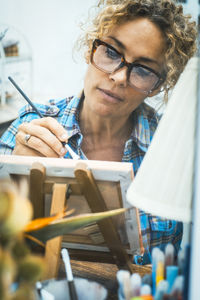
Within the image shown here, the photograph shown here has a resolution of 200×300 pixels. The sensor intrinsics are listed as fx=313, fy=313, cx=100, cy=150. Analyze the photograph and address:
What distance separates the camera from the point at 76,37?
2.66ft

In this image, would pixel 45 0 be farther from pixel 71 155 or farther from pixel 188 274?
pixel 188 274

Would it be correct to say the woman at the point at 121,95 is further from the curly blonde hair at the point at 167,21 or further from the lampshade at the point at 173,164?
the lampshade at the point at 173,164

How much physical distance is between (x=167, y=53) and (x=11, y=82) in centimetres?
41

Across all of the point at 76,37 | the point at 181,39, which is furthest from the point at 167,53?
the point at 76,37

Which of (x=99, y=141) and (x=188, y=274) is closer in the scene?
(x=188, y=274)

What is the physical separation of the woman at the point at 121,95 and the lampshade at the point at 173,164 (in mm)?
187

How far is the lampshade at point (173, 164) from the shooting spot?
1.82 ft

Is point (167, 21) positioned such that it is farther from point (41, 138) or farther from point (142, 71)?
point (41, 138)

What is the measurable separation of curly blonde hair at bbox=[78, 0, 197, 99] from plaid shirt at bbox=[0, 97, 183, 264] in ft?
0.39

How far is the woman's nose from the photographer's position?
781mm

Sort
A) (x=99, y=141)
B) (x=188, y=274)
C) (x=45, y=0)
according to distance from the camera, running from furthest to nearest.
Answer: (x=99, y=141) < (x=45, y=0) < (x=188, y=274)

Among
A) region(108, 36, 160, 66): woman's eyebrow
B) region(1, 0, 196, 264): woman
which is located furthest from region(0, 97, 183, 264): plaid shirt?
region(108, 36, 160, 66): woman's eyebrow

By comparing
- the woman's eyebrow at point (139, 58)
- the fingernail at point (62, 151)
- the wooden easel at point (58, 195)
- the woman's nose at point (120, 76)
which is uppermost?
the woman's eyebrow at point (139, 58)

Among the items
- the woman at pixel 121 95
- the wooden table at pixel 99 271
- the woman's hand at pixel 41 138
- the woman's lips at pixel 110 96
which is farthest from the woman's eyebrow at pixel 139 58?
the wooden table at pixel 99 271
